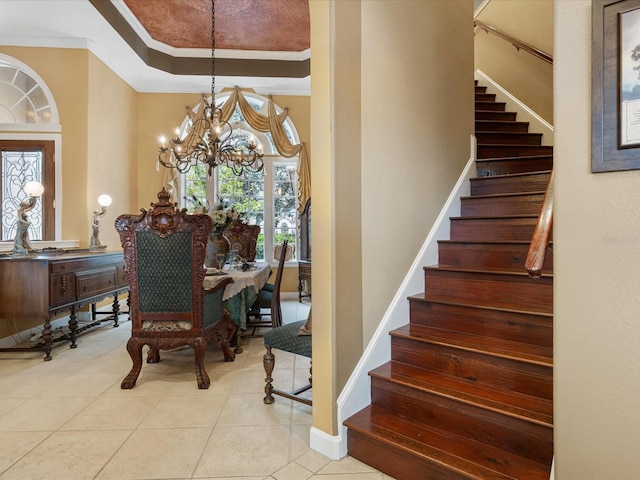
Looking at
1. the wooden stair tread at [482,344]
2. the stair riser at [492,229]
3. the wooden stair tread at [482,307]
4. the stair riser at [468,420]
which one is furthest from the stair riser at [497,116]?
the stair riser at [468,420]

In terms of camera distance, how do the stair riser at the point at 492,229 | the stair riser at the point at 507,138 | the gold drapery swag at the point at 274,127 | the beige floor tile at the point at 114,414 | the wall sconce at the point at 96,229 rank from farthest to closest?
the gold drapery swag at the point at 274,127 < the wall sconce at the point at 96,229 < the stair riser at the point at 507,138 < the stair riser at the point at 492,229 < the beige floor tile at the point at 114,414

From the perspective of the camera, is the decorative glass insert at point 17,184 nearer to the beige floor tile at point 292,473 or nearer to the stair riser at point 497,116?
the beige floor tile at point 292,473

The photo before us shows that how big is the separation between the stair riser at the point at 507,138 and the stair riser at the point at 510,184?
3.11 ft

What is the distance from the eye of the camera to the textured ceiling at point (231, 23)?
4.38 metres

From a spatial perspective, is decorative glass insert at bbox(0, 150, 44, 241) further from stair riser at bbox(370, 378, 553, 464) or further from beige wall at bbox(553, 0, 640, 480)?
beige wall at bbox(553, 0, 640, 480)

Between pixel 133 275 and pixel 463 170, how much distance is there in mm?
2927

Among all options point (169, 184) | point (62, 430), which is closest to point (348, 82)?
point (62, 430)

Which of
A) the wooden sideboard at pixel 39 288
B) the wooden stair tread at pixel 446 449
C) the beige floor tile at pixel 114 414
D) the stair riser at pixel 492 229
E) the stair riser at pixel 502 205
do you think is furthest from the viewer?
the wooden sideboard at pixel 39 288

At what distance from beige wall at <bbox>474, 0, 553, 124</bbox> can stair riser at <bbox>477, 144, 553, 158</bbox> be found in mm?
744

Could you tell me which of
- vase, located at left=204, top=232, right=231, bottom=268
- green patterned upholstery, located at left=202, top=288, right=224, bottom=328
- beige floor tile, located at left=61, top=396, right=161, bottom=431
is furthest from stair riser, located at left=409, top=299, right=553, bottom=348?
vase, located at left=204, top=232, right=231, bottom=268

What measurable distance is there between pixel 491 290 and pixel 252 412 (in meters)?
1.74

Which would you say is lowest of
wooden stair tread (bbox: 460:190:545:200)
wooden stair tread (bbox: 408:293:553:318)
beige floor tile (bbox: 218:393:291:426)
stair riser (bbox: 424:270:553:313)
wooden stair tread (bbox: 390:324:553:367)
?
beige floor tile (bbox: 218:393:291:426)

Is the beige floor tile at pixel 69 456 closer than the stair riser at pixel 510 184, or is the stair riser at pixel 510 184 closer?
the beige floor tile at pixel 69 456

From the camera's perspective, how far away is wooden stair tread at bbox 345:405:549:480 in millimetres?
1412
